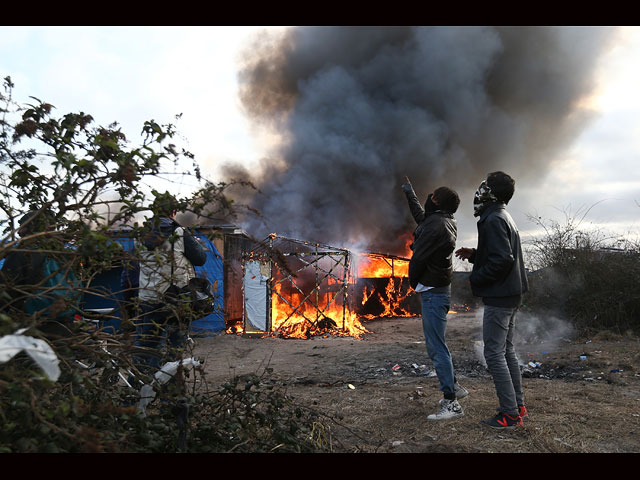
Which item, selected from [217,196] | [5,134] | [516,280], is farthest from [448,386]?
[5,134]

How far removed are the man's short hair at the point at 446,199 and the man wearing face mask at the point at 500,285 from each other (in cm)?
46

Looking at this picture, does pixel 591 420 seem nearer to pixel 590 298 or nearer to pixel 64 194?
pixel 64 194

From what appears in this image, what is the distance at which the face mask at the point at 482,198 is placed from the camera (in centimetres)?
351

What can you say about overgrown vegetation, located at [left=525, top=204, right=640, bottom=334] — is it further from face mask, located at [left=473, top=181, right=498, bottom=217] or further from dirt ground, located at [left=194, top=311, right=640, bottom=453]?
face mask, located at [left=473, top=181, right=498, bottom=217]

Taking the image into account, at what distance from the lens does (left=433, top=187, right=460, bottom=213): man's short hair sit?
3.89m

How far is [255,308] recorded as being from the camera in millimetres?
12398

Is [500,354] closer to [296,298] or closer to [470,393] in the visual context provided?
[470,393]

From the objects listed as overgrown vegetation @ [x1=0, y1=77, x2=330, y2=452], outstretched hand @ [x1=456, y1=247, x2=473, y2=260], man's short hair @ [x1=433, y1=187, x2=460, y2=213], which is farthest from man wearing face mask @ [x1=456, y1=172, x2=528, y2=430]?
overgrown vegetation @ [x1=0, y1=77, x2=330, y2=452]

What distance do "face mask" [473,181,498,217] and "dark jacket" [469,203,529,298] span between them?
0.06 m

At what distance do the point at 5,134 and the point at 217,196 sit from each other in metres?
1.18

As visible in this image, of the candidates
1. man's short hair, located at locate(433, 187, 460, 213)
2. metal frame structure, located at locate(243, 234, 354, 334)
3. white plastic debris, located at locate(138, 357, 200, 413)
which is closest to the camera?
white plastic debris, located at locate(138, 357, 200, 413)

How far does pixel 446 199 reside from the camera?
389cm

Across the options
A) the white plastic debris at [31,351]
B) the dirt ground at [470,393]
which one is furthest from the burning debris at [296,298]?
the white plastic debris at [31,351]

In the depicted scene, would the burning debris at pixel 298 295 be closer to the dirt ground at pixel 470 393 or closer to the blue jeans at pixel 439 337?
the dirt ground at pixel 470 393
